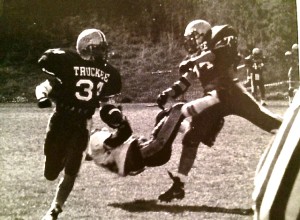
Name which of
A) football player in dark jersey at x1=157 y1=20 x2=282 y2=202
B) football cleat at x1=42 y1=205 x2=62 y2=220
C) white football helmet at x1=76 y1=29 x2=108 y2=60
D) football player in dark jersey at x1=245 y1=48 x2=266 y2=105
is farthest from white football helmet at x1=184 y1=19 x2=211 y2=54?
football cleat at x1=42 y1=205 x2=62 y2=220

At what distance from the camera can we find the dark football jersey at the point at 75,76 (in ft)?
4.76

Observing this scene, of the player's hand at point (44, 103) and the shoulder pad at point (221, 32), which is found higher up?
the shoulder pad at point (221, 32)

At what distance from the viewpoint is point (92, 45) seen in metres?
1.47

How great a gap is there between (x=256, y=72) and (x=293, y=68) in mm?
105

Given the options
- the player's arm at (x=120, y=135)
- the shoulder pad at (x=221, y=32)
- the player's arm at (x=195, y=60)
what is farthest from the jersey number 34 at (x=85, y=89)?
the shoulder pad at (x=221, y=32)

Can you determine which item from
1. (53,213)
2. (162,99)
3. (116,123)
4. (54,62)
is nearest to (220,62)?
(162,99)

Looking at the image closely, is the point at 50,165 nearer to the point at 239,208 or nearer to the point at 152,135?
the point at 152,135

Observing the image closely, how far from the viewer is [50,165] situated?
147cm

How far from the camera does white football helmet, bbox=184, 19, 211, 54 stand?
1468 mm

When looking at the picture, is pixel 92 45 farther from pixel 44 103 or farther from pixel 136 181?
pixel 136 181

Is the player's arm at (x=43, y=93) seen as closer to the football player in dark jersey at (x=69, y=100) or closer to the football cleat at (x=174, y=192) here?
the football player in dark jersey at (x=69, y=100)

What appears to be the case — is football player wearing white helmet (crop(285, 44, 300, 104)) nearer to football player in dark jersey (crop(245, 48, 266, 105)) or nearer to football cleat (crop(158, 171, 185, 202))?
football player in dark jersey (crop(245, 48, 266, 105))

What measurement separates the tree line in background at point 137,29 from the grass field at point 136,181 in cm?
10

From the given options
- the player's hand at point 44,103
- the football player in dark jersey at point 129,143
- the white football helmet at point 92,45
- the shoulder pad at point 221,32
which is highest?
the shoulder pad at point 221,32
